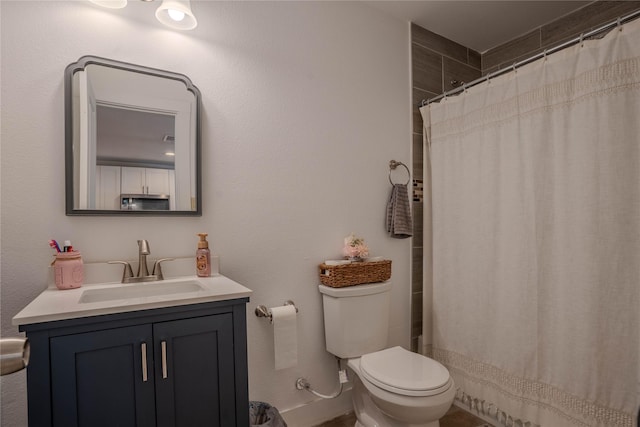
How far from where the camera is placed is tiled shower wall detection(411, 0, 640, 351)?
2.21m

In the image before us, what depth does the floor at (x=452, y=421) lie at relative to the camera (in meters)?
1.92

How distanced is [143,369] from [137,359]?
1.5 inches

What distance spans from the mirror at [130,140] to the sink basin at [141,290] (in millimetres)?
321

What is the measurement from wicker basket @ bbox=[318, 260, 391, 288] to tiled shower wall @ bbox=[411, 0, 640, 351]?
0.48m

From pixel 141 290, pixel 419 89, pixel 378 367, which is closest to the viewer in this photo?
pixel 141 290

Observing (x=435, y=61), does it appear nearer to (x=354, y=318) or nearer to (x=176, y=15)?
(x=176, y=15)

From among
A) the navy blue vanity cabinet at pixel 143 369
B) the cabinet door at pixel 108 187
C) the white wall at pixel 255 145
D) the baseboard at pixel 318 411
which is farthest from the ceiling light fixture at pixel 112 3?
the baseboard at pixel 318 411

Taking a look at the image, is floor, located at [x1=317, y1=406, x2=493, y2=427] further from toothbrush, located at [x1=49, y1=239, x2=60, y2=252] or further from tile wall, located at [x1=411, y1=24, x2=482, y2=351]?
toothbrush, located at [x1=49, y1=239, x2=60, y2=252]

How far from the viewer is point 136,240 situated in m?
1.49

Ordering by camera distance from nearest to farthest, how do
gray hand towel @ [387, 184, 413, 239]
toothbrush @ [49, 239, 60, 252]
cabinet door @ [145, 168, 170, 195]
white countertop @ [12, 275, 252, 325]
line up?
white countertop @ [12, 275, 252, 325]
toothbrush @ [49, 239, 60, 252]
cabinet door @ [145, 168, 170, 195]
gray hand towel @ [387, 184, 413, 239]

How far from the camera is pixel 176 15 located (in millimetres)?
1474

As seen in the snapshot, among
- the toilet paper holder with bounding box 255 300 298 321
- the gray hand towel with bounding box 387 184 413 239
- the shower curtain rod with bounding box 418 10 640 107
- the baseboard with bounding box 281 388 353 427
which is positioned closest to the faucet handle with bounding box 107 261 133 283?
the toilet paper holder with bounding box 255 300 298 321

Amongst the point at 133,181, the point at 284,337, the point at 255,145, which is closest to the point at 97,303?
the point at 133,181

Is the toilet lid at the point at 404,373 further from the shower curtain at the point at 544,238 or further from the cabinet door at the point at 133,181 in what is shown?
the cabinet door at the point at 133,181
